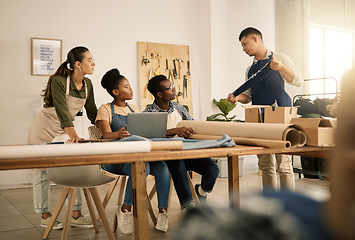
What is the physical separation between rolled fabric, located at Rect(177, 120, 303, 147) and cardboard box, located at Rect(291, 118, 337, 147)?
55 millimetres

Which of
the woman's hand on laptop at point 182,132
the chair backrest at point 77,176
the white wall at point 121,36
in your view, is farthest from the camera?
the white wall at point 121,36

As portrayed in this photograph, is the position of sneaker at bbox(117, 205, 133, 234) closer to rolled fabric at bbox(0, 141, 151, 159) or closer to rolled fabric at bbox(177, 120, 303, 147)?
rolled fabric at bbox(177, 120, 303, 147)

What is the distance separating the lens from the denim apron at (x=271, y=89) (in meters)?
2.89

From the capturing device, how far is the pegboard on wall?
207 inches

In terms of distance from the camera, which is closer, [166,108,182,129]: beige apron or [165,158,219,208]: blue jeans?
[165,158,219,208]: blue jeans

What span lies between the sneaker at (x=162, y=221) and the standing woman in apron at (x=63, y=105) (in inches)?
20.0

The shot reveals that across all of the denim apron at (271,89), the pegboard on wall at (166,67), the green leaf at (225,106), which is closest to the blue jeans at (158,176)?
the denim apron at (271,89)

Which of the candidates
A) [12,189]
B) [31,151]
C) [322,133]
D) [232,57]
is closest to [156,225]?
[322,133]

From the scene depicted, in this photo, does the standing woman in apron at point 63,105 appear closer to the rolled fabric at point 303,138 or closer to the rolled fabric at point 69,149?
the rolled fabric at point 69,149

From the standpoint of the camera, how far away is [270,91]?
2.90 meters

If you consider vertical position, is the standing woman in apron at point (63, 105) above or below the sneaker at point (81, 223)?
above

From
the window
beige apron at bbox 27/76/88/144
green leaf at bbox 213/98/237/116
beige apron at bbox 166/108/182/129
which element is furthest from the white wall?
beige apron at bbox 166/108/182/129

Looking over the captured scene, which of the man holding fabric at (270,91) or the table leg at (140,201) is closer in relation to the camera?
the table leg at (140,201)

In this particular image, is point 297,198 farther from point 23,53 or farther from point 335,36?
point 335,36
